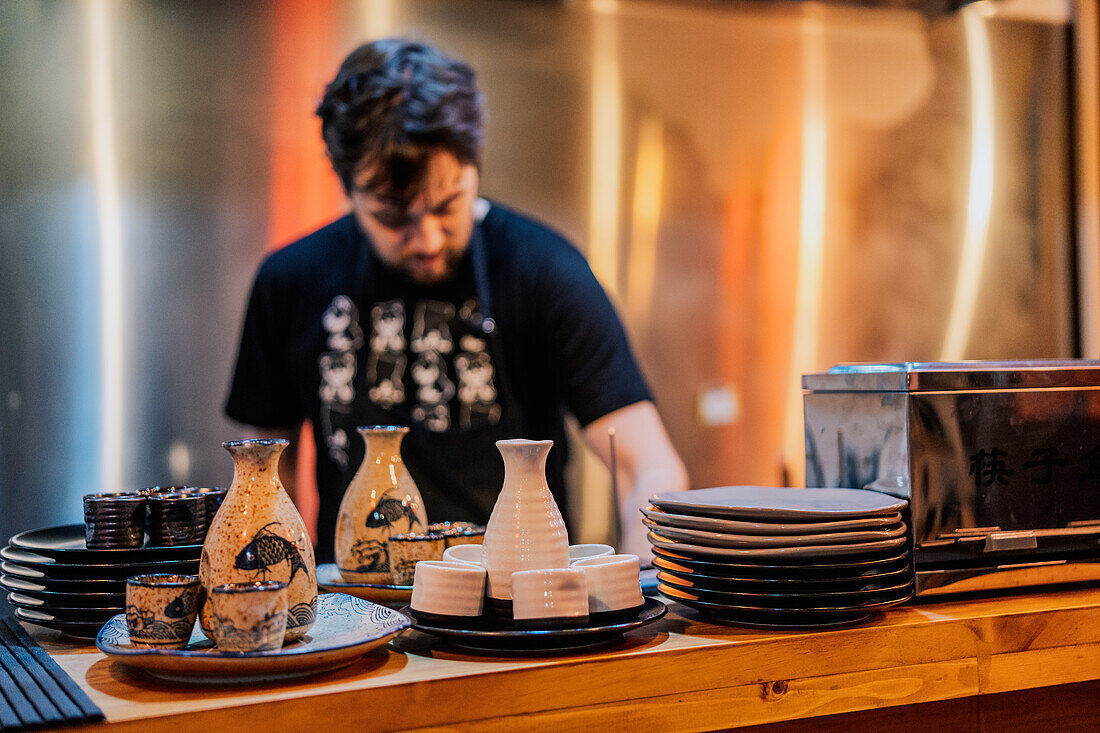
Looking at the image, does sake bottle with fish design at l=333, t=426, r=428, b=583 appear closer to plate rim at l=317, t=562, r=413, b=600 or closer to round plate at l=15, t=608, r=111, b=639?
plate rim at l=317, t=562, r=413, b=600

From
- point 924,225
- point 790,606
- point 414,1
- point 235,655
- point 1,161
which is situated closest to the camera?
point 235,655

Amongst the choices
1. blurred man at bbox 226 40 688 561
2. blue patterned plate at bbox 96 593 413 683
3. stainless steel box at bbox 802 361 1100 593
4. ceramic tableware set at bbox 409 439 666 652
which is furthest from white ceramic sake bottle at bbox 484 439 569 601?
blurred man at bbox 226 40 688 561

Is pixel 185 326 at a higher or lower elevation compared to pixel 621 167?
lower

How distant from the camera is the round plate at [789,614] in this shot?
42.8 inches

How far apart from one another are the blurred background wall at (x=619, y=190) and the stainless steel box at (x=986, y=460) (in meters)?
1.53

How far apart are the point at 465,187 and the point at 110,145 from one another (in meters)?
0.92

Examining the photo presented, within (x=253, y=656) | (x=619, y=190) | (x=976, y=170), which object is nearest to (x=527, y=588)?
(x=253, y=656)

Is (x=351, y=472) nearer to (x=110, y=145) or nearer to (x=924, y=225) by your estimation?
(x=110, y=145)

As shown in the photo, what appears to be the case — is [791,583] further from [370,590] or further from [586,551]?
[370,590]

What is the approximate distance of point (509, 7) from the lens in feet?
8.89

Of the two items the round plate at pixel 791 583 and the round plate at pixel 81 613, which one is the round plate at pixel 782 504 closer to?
the round plate at pixel 791 583

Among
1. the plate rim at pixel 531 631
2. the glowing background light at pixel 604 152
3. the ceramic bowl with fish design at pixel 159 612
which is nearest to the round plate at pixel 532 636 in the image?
the plate rim at pixel 531 631

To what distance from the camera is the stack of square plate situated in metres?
1.09

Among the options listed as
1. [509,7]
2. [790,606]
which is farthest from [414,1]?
[790,606]
